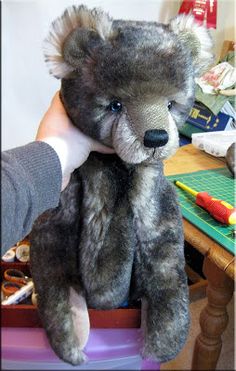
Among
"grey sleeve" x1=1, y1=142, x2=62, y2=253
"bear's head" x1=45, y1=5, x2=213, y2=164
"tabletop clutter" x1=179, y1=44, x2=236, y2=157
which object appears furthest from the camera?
"tabletop clutter" x1=179, y1=44, x2=236, y2=157

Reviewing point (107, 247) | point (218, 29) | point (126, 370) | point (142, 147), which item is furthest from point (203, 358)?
point (218, 29)

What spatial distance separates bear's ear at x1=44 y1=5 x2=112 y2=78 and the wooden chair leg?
1.29 ft

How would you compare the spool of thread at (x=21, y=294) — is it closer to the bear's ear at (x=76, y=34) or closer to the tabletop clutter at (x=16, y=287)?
the tabletop clutter at (x=16, y=287)

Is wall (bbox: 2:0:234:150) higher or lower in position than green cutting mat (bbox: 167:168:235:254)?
higher

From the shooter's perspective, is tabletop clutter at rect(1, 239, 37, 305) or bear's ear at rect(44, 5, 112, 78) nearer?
bear's ear at rect(44, 5, 112, 78)

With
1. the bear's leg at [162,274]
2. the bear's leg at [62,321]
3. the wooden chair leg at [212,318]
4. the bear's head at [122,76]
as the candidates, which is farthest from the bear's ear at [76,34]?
the wooden chair leg at [212,318]

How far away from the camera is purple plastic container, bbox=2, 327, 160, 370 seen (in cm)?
43

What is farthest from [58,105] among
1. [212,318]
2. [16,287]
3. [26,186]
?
[212,318]

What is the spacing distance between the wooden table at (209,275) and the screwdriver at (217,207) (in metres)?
0.04

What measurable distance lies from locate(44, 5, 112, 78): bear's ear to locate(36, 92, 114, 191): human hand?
61 mm

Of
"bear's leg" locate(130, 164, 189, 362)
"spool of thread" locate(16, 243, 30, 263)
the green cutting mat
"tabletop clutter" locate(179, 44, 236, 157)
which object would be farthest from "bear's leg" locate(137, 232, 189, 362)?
"tabletop clutter" locate(179, 44, 236, 157)

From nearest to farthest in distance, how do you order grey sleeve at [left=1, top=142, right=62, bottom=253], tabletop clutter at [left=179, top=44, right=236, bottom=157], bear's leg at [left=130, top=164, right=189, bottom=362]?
1. grey sleeve at [left=1, top=142, right=62, bottom=253]
2. bear's leg at [left=130, top=164, right=189, bottom=362]
3. tabletop clutter at [left=179, top=44, right=236, bottom=157]

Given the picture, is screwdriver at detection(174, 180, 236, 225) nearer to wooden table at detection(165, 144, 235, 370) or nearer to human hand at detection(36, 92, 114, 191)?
wooden table at detection(165, 144, 235, 370)

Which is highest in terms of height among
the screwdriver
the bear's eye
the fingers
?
the bear's eye
